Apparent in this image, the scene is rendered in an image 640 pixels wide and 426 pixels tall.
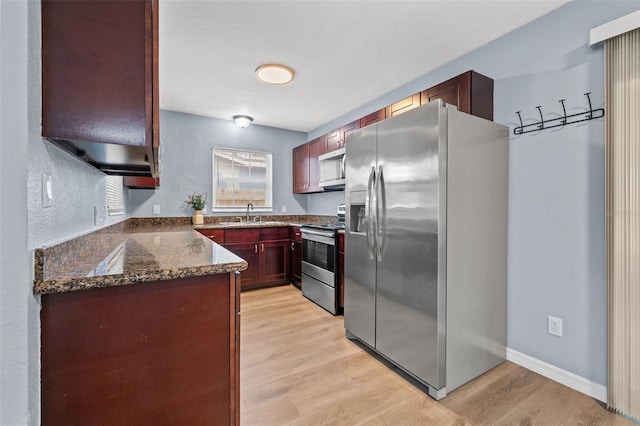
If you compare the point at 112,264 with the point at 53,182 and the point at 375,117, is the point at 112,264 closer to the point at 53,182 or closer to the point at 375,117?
the point at 53,182

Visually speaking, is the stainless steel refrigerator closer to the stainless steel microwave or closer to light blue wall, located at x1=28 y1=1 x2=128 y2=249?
the stainless steel microwave

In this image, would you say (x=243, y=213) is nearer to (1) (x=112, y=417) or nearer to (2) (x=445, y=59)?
(2) (x=445, y=59)

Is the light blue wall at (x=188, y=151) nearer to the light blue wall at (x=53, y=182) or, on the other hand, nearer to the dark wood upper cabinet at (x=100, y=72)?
the light blue wall at (x=53, y=182)

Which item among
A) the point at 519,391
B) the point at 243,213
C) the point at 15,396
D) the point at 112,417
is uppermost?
the point at 243,213

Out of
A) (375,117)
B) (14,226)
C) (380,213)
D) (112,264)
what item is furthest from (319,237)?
(14,226)

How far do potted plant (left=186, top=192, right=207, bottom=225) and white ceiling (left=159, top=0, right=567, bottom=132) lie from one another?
1338mm

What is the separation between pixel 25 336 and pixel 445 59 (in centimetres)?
318

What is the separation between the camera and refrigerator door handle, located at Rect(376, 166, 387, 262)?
85.4 inches

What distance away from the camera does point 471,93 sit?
219 cm

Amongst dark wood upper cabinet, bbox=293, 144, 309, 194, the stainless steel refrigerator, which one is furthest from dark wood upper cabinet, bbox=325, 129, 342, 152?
the stainless steel refrigerator

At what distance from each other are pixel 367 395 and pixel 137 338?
1.40 metres

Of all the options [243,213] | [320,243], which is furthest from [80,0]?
[243,213]

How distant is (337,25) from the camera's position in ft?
7.14

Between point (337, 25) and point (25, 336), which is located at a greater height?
point (337, 25)
